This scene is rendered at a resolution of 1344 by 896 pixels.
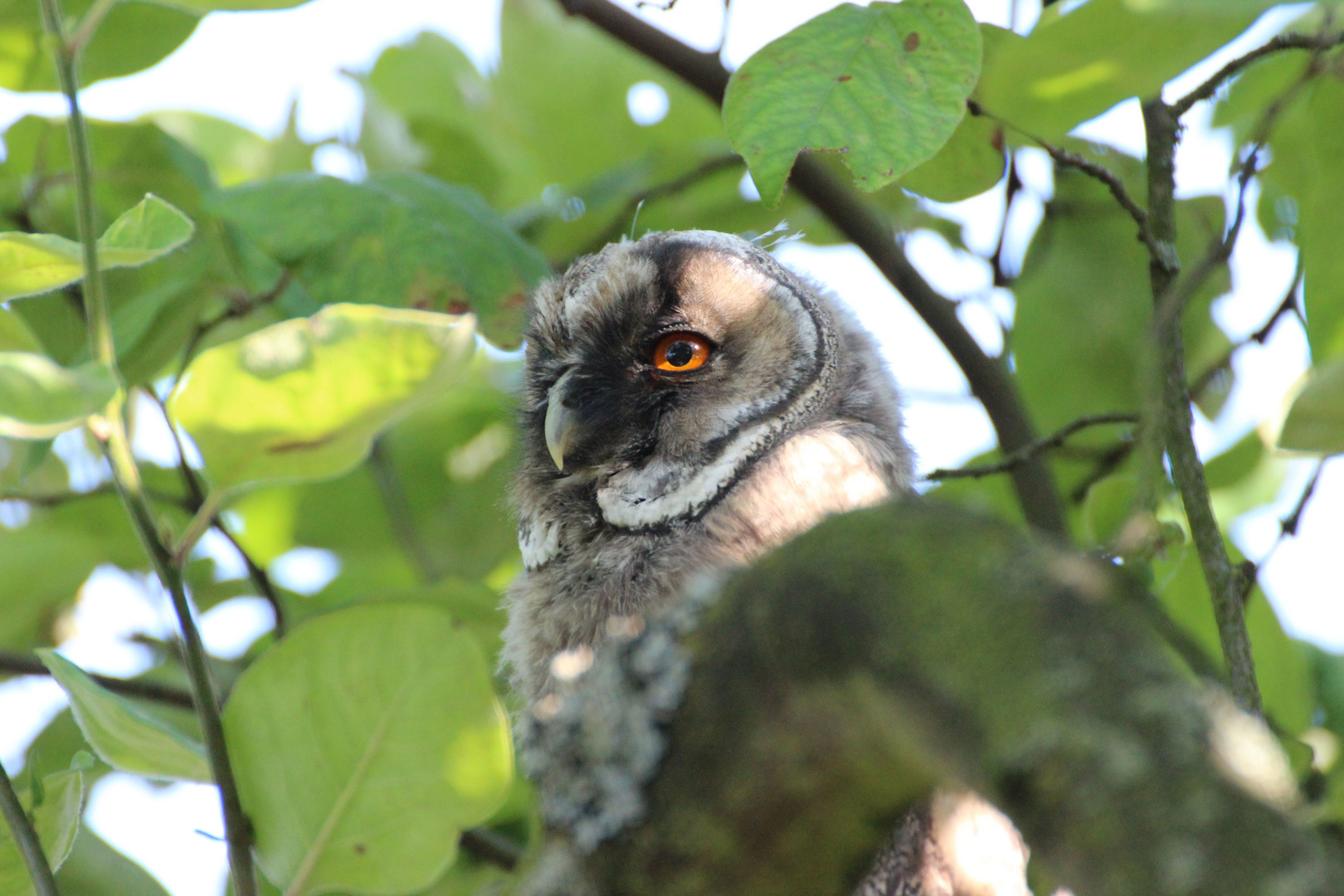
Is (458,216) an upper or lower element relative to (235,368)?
lower

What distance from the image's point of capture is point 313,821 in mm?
1306

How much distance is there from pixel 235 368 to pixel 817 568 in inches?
20.7

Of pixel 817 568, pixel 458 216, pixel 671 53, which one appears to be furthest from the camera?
pixel 671 53

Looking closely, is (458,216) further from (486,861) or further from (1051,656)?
(1051,656)

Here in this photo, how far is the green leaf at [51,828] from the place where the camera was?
1447 mm

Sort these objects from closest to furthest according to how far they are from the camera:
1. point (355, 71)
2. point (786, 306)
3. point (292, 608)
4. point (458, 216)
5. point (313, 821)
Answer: point (313, 821) < point (458, 216) < point (786, 306) < point (292, 608) < point (355, 71)

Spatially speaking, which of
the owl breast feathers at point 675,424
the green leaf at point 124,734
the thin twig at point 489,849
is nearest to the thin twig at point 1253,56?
the owl breast feathers at point 675,424

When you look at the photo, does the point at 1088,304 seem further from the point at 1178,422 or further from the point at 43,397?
the point at 43,397

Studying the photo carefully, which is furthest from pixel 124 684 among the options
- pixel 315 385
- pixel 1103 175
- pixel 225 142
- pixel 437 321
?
pixel 1103 175

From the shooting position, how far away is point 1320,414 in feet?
3.12

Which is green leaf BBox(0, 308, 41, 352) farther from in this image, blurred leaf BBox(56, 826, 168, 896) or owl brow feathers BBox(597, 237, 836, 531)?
owl brow feathers BBox(597, 237, 836, 531)

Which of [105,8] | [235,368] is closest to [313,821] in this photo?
[235,368]

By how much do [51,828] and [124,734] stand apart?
12.1 inches

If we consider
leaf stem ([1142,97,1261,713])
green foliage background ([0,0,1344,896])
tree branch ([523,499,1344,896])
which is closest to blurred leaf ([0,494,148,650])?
green foliage background ([0,0,1344,896])
